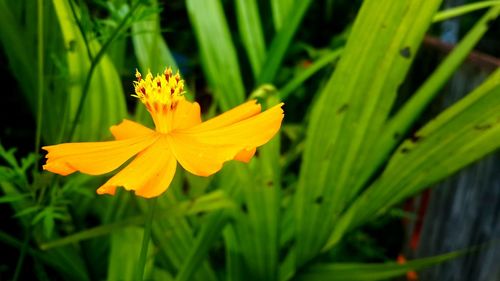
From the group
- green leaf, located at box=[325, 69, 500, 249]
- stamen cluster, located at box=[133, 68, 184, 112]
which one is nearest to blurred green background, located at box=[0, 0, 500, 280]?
green leaf, located at box=[325, 69, 500, 249]

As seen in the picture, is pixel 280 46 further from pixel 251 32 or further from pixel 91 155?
pixel 91 155

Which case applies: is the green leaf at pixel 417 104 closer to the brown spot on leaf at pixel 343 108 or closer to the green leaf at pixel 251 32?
the brown spot on leaf at pixel 343 108

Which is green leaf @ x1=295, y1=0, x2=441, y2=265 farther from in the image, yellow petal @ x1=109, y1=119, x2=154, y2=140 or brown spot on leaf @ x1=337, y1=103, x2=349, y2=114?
yellow petal @ x1=109, y1=119, x2=154, y2=140

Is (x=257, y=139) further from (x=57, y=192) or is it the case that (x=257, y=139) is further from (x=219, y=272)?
(x=219, y=272)

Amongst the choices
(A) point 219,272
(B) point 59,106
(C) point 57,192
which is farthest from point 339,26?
(C) point 57,192

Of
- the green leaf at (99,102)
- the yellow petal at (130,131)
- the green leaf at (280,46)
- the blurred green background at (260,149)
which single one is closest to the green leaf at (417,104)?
the blurred green background at (260,149)

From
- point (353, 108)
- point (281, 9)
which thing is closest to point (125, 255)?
point (353, 108)
